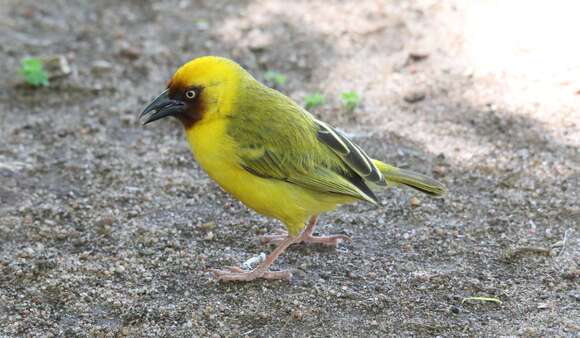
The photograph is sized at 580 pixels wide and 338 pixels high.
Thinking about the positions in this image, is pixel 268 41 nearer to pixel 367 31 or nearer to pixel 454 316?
pixel 367 31

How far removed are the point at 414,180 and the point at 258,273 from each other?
1055 millimetres

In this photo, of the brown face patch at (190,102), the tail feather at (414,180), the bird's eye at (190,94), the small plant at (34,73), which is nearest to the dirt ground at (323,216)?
the small plant at (34,73)

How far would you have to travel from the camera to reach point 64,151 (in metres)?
5.68

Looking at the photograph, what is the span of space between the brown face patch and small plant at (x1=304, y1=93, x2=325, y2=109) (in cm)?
210

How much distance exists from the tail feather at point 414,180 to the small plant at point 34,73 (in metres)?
3.29

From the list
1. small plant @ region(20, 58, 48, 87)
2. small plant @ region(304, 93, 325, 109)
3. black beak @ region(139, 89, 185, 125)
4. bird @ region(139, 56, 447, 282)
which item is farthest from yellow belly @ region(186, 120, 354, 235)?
small plant @ region(20, 58, 48, 87)

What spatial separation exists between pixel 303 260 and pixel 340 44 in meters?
3.26

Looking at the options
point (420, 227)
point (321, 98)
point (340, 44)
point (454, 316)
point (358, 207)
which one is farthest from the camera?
point (340, 44)

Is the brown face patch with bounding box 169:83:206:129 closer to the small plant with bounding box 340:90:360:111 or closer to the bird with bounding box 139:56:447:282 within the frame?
the bird with bounding box 139:56:447:282

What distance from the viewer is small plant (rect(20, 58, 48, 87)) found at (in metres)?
6.33

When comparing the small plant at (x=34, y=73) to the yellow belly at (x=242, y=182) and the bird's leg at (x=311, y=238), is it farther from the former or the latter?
the bird's leg at (x=311, y=238)

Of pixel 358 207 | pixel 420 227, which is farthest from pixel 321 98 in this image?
pixel 420 227

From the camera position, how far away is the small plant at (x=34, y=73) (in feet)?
20.8

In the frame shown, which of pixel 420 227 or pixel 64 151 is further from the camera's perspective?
pixel 64 151
